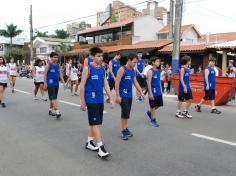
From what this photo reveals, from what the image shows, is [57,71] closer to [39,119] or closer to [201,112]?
[39,119]

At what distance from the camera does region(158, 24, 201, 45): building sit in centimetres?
3472

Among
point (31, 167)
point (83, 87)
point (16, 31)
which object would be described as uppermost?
point (16, 31)

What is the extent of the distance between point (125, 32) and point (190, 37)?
27.6 ft

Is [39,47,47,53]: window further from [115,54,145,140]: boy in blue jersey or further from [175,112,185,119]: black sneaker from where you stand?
[115,54,145,140]: boy in blue jersey

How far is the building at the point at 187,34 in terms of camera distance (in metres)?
34.7

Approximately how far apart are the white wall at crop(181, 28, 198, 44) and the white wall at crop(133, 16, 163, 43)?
3.97 meters

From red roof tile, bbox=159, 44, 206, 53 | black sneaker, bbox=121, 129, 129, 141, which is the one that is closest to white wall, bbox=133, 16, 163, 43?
red roof tile, bbox=159, 44, 206, 53

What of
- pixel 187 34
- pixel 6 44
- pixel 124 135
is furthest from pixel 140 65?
pixel 6 44

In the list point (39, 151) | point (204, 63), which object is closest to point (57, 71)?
point (39, 151)

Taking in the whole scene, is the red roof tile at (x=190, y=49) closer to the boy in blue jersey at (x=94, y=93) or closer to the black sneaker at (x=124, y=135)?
the black sneaker at (x=124, y=135)

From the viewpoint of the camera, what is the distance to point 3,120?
7.88 m

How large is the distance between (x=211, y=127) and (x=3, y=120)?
5440 mm

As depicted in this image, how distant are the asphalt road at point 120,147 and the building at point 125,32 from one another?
82.3ft

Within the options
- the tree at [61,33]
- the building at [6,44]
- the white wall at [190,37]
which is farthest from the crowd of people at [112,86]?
the building at [6,44]
